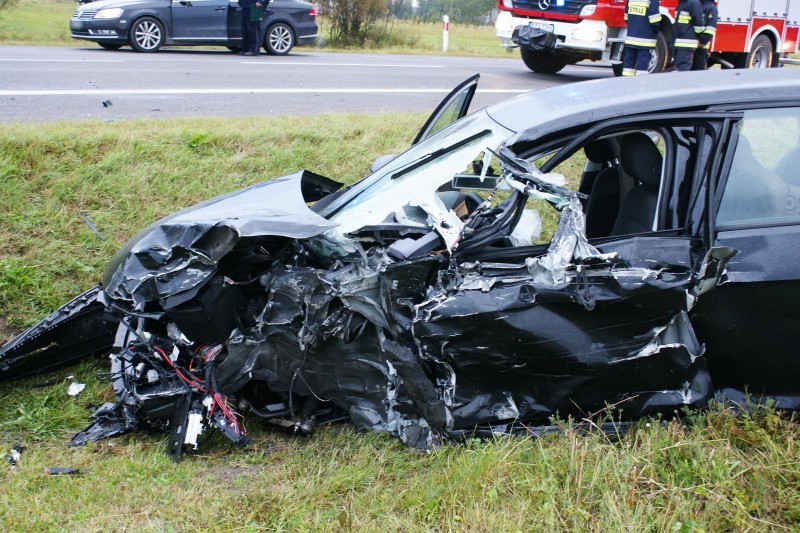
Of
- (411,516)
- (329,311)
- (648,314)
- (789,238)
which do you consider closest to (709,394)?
(648,314)

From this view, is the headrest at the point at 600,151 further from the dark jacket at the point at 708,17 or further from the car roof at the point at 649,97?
the dark jacket at the point at 708,17

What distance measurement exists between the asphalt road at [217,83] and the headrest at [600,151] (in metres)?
4.60

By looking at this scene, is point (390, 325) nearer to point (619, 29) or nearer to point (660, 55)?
point (660, 55)

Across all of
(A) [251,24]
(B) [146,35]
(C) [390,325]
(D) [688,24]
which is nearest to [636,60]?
(D) [688,24]

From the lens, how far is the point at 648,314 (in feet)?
9.16

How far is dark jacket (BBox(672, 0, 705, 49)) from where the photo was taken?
8.55 m

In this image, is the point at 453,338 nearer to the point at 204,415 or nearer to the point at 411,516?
the point at 411,516

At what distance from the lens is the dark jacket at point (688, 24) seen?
8547mm

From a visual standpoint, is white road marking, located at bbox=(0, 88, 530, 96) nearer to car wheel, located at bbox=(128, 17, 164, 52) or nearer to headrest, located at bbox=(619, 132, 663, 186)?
car wheel, located at bbox=(128, 17, 164, 52)

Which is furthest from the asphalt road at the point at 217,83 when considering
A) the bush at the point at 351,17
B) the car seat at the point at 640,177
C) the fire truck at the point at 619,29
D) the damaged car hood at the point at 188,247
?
the car seat at the point at 640,177

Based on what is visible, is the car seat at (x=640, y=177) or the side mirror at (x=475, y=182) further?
the car seat at (x=640, y=177)

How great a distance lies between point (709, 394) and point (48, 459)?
2.86 m

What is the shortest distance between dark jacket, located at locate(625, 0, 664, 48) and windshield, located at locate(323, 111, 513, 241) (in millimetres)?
6344

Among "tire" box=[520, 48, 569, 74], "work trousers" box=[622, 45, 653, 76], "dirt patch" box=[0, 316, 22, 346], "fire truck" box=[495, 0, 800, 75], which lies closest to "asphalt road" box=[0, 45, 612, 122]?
"tire" box=[520, 48, 569, 74]
